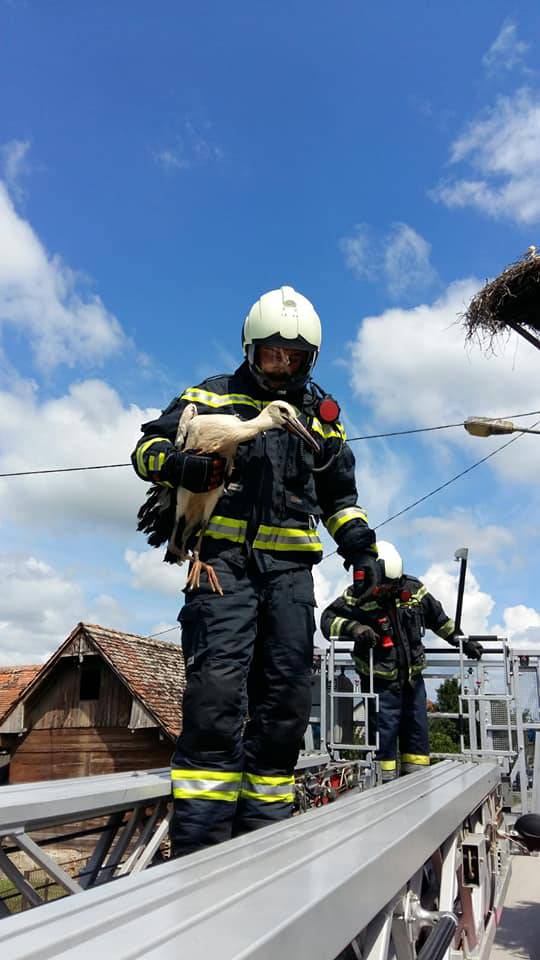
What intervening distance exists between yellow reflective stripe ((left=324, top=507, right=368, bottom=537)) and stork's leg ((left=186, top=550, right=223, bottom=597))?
0.70m

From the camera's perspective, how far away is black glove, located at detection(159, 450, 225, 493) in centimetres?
245

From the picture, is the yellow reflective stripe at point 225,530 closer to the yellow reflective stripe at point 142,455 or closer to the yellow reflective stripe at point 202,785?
the yellow reflective stripe at point 142,455

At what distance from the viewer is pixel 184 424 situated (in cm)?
267

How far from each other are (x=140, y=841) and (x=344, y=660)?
4432mm

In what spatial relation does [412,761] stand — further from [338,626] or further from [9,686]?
[9,686]

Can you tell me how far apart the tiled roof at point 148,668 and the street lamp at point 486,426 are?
9188mm

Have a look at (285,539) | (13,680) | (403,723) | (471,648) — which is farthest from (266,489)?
(13,680)

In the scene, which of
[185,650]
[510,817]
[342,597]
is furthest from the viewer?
[342,597]

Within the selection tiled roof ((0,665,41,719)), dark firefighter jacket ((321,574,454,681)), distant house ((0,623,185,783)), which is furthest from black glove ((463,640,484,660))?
tiled roof ((0,665,41,719))

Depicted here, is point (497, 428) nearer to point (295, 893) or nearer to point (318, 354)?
point (318, 354)

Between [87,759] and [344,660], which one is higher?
[344,660]

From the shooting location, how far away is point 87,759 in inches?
717

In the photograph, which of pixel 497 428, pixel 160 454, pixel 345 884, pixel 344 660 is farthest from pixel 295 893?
pixel 497 428

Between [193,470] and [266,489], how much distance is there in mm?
445
